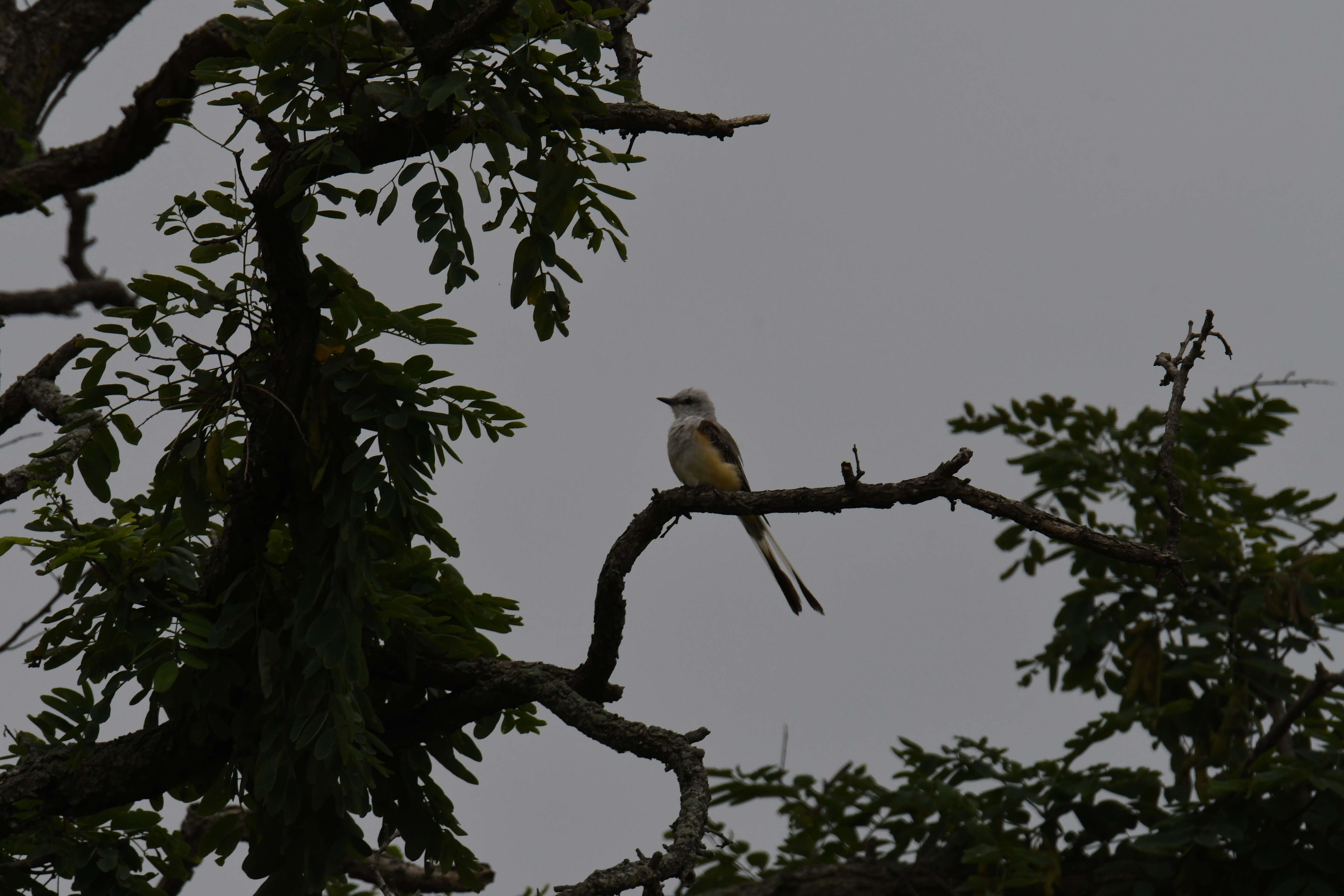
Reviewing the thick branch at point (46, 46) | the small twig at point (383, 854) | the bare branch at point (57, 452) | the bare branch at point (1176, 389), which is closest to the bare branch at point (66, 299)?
the bare branch at point (57, 452)

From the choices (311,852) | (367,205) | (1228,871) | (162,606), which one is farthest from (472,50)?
(1228,871)

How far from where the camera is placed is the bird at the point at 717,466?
257 inches

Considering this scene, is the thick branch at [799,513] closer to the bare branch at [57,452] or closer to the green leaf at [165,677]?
the green leaf at [165,677]

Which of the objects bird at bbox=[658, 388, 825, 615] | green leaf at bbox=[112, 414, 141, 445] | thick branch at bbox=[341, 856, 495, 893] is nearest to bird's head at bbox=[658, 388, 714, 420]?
bird at bbox=[658, 388, 825, 615]

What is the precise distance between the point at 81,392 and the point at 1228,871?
6.11 meters

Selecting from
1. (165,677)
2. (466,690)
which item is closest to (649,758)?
(466,690)

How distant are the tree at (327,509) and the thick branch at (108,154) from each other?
250 cm

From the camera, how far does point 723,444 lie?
7.48 m

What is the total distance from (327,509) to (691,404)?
4585mm

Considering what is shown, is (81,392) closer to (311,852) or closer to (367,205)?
(367,205)

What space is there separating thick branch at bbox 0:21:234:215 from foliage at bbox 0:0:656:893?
2.46 metres

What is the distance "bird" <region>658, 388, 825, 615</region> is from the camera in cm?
654

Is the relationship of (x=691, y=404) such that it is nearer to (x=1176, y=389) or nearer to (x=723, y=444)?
(x=723, y=444)

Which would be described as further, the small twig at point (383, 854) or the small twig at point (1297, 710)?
the small twig at point (1297, 710)
